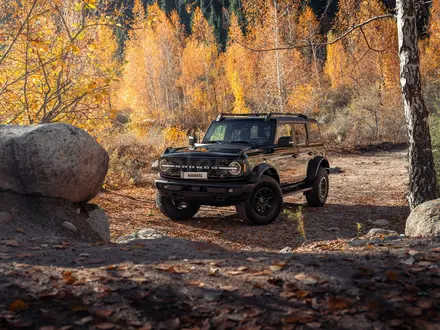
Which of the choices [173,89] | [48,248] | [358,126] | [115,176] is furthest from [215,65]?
[48,248]

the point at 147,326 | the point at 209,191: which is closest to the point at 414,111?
the point at 209,191

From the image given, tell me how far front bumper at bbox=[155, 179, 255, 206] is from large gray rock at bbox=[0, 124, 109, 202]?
4.97 feet

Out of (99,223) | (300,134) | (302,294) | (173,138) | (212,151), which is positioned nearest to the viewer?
(302,294)

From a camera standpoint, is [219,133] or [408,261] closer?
[408,261]

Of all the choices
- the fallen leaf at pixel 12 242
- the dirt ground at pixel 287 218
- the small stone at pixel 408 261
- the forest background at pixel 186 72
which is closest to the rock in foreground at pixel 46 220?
the fallen leaf at pixel 12 242

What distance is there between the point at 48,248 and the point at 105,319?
235 centimetres

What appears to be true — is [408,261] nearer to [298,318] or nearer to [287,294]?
[287,294]

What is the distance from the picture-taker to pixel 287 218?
8.88m

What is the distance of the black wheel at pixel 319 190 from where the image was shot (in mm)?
9930

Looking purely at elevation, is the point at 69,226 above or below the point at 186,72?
below

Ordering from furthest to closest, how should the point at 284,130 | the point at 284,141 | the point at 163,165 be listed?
the point at 284,130 → the point at 284,141 → the point at 163,165

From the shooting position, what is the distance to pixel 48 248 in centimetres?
526

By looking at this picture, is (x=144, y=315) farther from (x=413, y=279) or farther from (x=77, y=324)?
(x=413, y=279)

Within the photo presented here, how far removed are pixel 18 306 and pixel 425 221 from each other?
507cm
